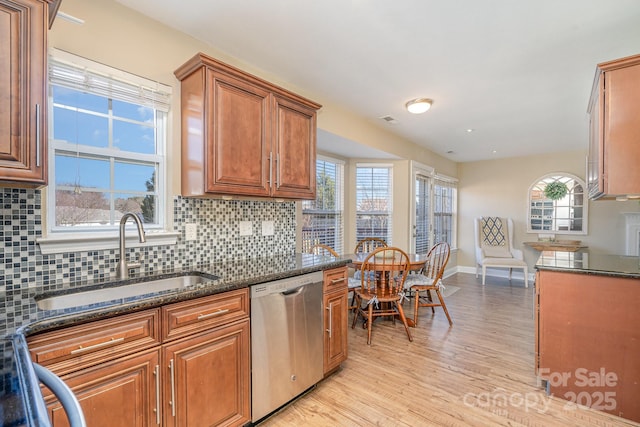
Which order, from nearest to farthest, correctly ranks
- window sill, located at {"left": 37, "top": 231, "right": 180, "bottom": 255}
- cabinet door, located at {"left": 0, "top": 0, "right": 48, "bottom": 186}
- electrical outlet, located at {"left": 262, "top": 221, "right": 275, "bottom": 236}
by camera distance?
cabinet door, located at {"left": 0, "top": 0, "right": 48, "bottom": 186} < window sill, located at {"left": 37, "top": 231, "right": 180, "bottom": 255} < electrical outlet, located at {"left": 262, "top": 221, "right": 275, "bottom": 236}

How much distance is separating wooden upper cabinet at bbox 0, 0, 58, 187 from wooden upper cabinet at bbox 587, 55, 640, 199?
9.60 ft

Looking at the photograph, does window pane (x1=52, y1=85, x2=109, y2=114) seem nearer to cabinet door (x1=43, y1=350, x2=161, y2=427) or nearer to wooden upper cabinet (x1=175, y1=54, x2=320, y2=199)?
wooden upper cabinet (x1=175, y1=54, x2=320, y2=199)

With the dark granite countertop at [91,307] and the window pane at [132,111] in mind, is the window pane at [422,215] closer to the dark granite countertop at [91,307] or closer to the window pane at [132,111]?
the dark granite countertop at [91,307]

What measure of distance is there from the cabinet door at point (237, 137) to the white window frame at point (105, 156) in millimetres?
378

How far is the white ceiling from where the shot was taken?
71.6 inches

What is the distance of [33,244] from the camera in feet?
4.88

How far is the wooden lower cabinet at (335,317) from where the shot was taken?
225cm

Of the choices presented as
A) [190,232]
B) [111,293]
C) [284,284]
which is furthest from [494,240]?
[111,293]

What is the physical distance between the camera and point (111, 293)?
5.31ft

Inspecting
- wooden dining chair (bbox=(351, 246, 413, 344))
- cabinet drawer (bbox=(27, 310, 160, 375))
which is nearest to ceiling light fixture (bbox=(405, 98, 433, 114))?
wooden dining chair (bbox=(351, 246, 413, 344))

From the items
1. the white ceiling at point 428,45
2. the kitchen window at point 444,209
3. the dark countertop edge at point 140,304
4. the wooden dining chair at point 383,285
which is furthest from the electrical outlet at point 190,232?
the kitchen window at point 444,209

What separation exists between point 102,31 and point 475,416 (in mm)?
3202

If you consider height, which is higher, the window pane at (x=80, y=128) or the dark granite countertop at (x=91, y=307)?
the window pane at (x=80, y=128)

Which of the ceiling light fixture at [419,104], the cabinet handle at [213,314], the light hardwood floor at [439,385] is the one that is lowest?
the light hardwood floor at [439,385]
